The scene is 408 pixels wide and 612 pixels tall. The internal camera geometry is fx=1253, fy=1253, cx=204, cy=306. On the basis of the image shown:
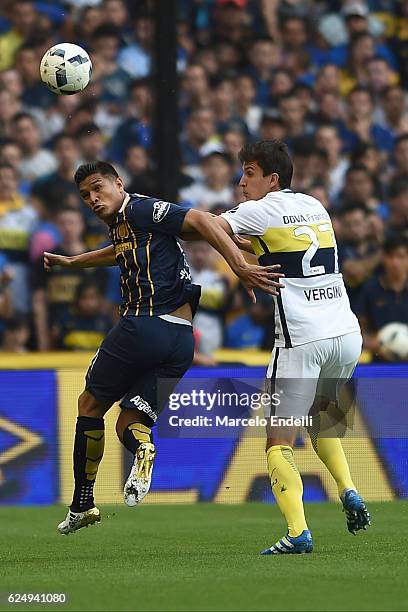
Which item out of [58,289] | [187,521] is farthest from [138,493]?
[58,289]

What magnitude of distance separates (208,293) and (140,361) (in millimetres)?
4248

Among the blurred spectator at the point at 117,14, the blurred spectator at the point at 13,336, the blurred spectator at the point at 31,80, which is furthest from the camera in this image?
the blurred spectator at the point at 117,14

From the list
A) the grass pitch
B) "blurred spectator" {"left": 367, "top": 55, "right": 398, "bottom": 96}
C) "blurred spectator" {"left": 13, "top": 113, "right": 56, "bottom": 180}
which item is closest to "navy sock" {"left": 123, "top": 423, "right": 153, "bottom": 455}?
the grass pitch

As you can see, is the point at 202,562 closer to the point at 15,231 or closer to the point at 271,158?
the point at 271,158

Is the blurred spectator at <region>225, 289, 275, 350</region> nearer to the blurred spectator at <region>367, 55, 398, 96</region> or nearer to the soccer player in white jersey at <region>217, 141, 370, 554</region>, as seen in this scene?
the blurred spectator at <region>367, 55, 398, 96</region>

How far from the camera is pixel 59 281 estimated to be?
1066 cm

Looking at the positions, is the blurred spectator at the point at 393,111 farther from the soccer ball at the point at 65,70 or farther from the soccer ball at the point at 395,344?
the soccer ball at the point at 65,70

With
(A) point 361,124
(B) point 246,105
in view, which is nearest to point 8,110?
(B) point 246,105

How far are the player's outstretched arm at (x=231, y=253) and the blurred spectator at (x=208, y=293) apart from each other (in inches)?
165

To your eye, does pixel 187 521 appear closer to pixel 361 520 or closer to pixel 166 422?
pixel 166 422

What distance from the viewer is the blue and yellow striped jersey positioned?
248 inches

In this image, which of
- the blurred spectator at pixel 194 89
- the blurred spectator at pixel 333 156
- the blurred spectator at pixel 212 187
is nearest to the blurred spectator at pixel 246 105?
the blurred spectator at pixel 194 89

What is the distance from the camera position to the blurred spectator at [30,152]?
37.3ft

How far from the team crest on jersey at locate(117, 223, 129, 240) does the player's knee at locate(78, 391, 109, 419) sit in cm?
83
